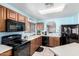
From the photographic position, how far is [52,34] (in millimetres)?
4414

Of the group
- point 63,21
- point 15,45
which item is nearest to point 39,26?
point 63,21

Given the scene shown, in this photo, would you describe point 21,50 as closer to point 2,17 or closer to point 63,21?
point 2,17

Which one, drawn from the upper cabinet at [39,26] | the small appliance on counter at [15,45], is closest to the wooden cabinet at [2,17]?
the small appliance on counter at [15,45]

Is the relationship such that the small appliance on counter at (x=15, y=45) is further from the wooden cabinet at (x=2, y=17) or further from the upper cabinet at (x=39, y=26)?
the upper cabinet at (x=39, y=26)

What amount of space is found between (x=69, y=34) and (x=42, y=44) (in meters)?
1.45

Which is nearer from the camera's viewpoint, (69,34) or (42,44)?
(69,34)

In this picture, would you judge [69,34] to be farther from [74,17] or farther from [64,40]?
[74,17]

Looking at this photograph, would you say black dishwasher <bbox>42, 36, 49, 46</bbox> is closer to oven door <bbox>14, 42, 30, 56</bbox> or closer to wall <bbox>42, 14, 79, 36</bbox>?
wall <bbox>42, 14, 79, 36</bbox>

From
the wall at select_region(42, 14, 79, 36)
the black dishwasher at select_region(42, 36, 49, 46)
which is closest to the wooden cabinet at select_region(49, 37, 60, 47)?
the black dishwasher at select_region(42, 36, 49, 46)

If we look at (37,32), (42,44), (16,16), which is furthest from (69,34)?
(16,16)

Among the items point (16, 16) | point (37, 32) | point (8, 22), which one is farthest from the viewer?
point (37, 32)

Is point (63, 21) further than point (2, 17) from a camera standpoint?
Yes

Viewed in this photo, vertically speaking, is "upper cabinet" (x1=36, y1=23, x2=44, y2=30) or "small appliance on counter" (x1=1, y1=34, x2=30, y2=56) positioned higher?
"upper cabinet" (x1=36, y1=23, x2=44, y2=30)

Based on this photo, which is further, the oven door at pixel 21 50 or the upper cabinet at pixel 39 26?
the upper cabinet at pixel 39 26
